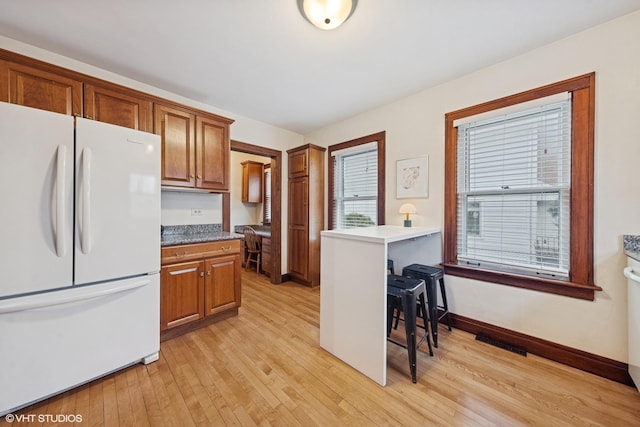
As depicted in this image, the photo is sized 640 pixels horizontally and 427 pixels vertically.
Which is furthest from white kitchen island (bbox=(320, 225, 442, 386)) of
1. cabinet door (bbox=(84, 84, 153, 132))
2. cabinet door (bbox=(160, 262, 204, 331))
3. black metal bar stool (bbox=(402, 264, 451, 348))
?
cabinet door (bbox=(84, 84, 153, 132))

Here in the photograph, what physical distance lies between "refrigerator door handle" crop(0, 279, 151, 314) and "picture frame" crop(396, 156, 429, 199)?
279 cm

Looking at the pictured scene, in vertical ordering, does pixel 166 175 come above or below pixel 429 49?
below

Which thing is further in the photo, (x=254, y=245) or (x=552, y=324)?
(x=254, y=245)

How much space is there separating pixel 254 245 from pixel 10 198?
348 cm

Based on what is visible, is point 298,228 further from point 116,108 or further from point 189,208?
point 116,108

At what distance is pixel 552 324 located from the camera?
75.9 inches

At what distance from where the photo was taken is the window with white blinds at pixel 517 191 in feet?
6.36

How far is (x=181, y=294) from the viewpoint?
A: 7.28ft

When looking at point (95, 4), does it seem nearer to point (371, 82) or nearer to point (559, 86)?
point (371, 82)

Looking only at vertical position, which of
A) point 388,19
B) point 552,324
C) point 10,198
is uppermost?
point 388,19

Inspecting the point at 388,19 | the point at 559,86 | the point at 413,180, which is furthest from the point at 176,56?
the point at 559,86

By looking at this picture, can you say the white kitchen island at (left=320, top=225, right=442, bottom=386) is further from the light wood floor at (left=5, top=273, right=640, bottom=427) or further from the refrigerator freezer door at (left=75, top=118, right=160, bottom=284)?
the refrigerator freezer door at (left=75, top=118, right=160, bottom=284)

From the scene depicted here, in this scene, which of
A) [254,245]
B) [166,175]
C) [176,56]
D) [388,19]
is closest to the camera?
[388,19]

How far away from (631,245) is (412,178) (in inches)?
66.6
